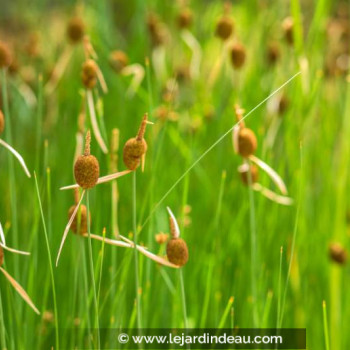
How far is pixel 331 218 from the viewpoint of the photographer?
1.47 metres

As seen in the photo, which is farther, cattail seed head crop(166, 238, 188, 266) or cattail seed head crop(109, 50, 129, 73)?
cattail seed head crop(109, 50, 129, 73)

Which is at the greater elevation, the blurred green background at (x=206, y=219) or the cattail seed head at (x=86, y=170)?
the blurred green background at (x=206, y=219)

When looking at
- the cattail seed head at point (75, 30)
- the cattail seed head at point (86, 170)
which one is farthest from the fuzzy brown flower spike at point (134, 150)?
the cattail seed head at point (75, 30)

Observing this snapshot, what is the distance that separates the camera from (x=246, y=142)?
0.85m

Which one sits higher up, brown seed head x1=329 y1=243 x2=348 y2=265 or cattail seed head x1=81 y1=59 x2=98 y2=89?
cattail seed head x1=81 y1=59 x2=98 y2=89

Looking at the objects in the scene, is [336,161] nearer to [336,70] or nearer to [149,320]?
[336,70]

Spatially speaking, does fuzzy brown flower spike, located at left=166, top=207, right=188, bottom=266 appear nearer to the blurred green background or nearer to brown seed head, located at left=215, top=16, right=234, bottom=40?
the blurred green background

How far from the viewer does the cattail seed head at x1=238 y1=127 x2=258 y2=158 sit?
2.79 ft

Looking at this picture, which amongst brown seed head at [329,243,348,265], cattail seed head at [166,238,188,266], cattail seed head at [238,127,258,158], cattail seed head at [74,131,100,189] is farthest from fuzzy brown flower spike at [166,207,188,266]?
brown seed head at [329,243,348,265]

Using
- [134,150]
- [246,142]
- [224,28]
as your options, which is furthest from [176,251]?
[224,28]

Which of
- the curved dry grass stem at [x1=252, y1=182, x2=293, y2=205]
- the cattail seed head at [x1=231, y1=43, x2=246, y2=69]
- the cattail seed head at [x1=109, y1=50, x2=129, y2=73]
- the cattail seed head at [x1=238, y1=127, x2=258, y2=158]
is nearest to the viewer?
the cattail seed head at [x1=238, y1=127, x2=258, y2=158]

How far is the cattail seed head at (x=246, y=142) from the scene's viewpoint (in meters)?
0.85

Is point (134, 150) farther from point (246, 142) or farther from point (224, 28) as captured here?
point (224, 28)

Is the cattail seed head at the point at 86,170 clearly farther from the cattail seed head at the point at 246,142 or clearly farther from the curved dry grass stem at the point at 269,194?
the curved dry grass stem at the point at 269,194
